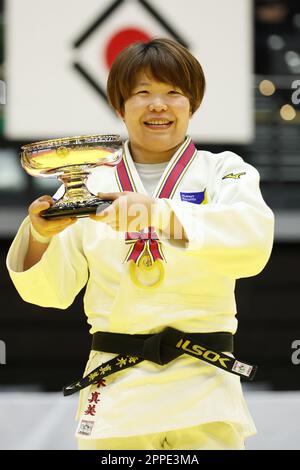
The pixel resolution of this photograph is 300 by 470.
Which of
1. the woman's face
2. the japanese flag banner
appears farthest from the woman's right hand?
the japanese flag banner

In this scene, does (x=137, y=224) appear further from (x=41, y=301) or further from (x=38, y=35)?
(x=38, y=35)

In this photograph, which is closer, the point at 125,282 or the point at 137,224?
the point at 137,224

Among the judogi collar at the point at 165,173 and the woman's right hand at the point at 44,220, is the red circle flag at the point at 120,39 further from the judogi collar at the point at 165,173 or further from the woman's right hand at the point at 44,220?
the woman's right hand at the point at 44,220

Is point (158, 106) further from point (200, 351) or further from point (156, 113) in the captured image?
point (200, 351)

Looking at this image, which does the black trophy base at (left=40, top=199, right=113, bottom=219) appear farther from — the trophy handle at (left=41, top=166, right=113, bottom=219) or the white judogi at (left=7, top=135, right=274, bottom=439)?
the white judogi at (left=7, top=135, right=274, bottom=439)

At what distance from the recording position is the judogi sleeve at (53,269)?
1476mm

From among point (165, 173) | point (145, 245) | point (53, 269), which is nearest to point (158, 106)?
point (165, 173)

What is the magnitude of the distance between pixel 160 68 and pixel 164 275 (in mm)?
374

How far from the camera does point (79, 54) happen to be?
364cm

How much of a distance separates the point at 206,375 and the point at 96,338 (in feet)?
0.70

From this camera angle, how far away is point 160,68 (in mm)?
1426

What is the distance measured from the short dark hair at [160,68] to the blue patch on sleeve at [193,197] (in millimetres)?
180

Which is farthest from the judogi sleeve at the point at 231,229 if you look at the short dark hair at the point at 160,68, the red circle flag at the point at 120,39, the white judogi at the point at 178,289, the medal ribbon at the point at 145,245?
the red circle flag at the point at 120,39

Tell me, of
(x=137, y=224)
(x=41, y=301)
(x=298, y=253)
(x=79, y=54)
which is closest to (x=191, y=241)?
(x=137, y=224)
